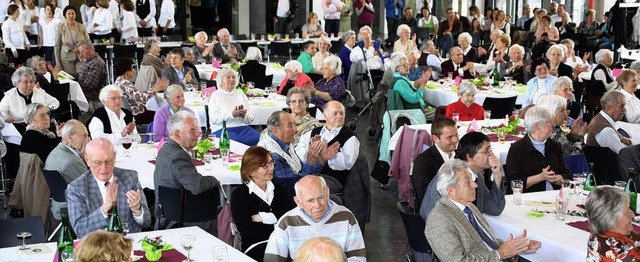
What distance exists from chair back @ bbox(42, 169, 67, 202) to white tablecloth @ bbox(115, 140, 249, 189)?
660 millimetres

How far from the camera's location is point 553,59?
12266 millimetres

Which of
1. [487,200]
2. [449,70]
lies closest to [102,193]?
[487,200]

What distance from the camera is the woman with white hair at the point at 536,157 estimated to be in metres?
7.26

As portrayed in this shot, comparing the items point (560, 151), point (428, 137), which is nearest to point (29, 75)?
point (428, 137)

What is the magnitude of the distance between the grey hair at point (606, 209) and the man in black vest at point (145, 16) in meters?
15.9

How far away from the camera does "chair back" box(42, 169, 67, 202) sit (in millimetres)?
6934

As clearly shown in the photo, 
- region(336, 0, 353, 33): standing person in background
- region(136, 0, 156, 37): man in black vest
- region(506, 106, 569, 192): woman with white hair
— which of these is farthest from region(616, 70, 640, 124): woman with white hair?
region(336, 0, 353, 33): standing person in background

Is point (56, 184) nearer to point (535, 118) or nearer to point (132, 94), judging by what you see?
point (535, 118)

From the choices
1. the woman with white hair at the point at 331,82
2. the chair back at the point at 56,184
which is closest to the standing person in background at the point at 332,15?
the woman with white hair at the point at 331,82

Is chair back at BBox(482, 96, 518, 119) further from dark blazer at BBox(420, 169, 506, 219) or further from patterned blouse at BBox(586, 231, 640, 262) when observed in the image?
patterned blouse at BBox(586, 231, 640, 262)

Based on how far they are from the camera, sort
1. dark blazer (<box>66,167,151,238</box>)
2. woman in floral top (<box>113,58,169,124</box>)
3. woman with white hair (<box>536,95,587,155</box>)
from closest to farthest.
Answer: dark blazer (<box>66,167,151,238</box>) → woman with white hair (<box>536,95,587,155</box>) → woman in floral top (<box>113,58,169,124</box>)

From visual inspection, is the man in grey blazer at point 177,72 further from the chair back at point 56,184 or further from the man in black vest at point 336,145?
the chair back at point 56,184

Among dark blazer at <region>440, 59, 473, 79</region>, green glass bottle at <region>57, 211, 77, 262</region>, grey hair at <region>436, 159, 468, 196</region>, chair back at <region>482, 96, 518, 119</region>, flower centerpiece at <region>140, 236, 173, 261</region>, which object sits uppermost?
dark blazer at <region>440, 59, 473, 79</region>

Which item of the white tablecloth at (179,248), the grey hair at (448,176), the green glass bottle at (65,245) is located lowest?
the white tablecloth at (179,248)
